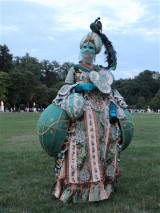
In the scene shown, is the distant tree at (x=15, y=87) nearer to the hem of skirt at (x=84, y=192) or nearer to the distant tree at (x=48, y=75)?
the distant tree at (x=48, y=75)

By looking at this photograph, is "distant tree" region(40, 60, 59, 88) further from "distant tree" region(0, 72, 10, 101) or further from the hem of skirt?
the hem of skirt

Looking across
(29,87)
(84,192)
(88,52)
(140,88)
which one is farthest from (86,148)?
(140,88)

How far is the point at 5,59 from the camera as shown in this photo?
263ft

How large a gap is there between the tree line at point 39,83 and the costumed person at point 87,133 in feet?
173

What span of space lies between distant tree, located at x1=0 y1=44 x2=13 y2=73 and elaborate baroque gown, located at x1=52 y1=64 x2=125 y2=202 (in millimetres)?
76719

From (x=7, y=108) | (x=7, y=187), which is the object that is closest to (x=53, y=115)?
(x=7, y=187)

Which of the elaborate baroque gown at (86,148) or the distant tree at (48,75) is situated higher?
the distant tree at (48,75)

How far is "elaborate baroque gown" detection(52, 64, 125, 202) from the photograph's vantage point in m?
5.12

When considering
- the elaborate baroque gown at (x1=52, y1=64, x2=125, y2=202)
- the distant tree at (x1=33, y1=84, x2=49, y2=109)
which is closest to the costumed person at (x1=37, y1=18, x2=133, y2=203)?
the elaborate baroque gown at (x1=52, y1=64, x2=125, y2=202)

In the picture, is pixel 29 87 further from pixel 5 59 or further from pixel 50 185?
pixel 50 185

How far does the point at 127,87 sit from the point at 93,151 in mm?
103774

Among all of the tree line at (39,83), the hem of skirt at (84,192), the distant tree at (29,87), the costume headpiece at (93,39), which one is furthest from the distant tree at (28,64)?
the hem of skirt at (84,192)

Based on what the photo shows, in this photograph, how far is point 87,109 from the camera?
5.16 metres

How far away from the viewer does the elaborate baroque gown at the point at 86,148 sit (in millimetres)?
5125
